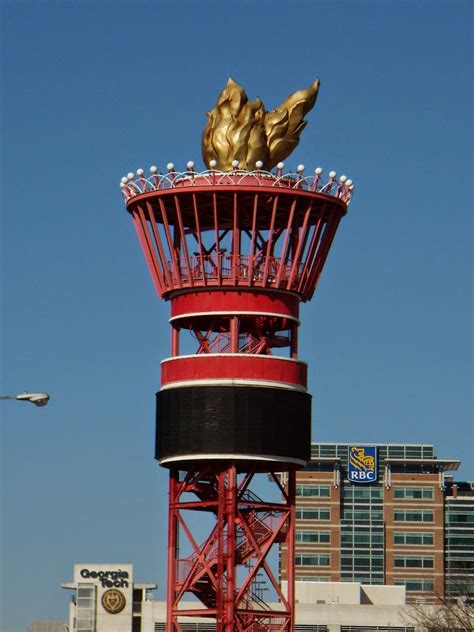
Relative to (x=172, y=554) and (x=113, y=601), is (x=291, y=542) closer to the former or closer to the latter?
(x=172, y=554)

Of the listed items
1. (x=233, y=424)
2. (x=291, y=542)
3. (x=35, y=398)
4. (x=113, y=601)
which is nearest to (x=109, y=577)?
(x=113, y=601)

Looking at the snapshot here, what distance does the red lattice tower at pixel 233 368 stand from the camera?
120 m

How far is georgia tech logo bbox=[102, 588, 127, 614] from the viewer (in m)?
193

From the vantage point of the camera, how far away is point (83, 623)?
19475 centimetres

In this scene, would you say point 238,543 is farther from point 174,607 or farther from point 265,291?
point 265,291

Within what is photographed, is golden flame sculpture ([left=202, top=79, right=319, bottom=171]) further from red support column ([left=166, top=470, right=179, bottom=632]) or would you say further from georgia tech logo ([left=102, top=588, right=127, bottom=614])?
georgia tech logo ([left=102, top=588, right=127, bottom=614])

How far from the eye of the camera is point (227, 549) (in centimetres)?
11906

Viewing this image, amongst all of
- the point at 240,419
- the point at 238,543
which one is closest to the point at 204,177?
the point at 240,419

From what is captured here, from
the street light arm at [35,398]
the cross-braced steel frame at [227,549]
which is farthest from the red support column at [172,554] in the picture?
the street light arm at [35,398]

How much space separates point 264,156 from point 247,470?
2077 cm

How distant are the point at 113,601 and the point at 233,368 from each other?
255 feet

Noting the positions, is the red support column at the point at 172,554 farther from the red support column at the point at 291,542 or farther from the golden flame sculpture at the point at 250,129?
the golden flame sculpture at the point at 250,129

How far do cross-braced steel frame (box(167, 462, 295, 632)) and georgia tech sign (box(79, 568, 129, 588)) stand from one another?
7190cm

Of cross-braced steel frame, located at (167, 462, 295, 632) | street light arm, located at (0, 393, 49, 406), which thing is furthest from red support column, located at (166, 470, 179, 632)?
street light arm, located at (0, 393, 49, 406)
